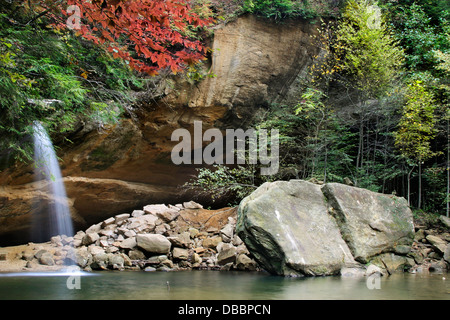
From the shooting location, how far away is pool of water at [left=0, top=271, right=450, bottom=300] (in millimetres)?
4254

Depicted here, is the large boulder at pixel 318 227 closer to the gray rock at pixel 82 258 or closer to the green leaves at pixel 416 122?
the green leaves at pixel 416 122

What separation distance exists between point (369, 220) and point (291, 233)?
2.00 m

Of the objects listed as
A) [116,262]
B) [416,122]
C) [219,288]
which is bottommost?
[116,262]

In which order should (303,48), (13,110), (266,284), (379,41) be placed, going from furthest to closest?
1. (303,48)
2. (379,41)
3. (266,284)
4. (13,110)

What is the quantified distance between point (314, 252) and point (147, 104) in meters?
6.17

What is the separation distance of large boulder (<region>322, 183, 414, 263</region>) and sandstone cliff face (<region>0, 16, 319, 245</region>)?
477cm

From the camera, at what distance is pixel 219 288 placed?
15.9ft

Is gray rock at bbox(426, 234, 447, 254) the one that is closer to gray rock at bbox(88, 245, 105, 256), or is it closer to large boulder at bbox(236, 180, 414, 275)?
large boulder at bbox(236, 180, 414, 275)

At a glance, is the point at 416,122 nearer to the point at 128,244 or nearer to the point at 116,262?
the point at 128,244

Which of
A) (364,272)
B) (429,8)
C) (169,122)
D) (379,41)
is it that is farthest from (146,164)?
(429,8)

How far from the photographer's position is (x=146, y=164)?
11.0 m

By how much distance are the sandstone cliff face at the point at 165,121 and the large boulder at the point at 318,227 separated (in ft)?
14.0

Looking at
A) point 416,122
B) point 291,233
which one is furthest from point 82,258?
point 416,122
